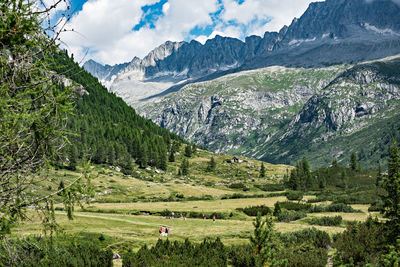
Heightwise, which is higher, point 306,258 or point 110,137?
point 110,137

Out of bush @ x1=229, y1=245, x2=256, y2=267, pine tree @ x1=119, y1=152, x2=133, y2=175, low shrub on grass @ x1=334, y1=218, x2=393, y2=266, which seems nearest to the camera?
low shrub on grass @ x1=334, y1=218, x2=393, y2=266

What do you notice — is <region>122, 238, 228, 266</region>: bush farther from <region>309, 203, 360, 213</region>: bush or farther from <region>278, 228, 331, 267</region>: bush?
<region>309, 203, 360, 213</region>: bush

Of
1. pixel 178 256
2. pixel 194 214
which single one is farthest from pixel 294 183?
pixel 178 256

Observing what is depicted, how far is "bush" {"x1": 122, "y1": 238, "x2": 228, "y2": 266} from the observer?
60.7 ft

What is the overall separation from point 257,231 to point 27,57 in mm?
12351

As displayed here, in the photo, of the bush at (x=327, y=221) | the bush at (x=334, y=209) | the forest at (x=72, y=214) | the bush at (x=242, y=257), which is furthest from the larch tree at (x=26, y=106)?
the bush at (x=334, y=209)

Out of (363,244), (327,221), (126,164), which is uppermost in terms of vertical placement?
(126,164)

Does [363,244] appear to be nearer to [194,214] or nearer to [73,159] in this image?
[194,214]

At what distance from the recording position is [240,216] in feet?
157

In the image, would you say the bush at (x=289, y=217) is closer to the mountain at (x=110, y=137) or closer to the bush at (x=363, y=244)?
the bush at (x=363, y=244)

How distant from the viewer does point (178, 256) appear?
19.7 m

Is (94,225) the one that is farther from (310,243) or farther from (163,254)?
(310,243)

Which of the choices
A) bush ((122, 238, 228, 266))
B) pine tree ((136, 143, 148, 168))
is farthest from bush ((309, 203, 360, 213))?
pine tree ((136, 143, 148, 168))

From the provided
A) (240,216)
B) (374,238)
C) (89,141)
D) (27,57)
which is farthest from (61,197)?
(89,141)
